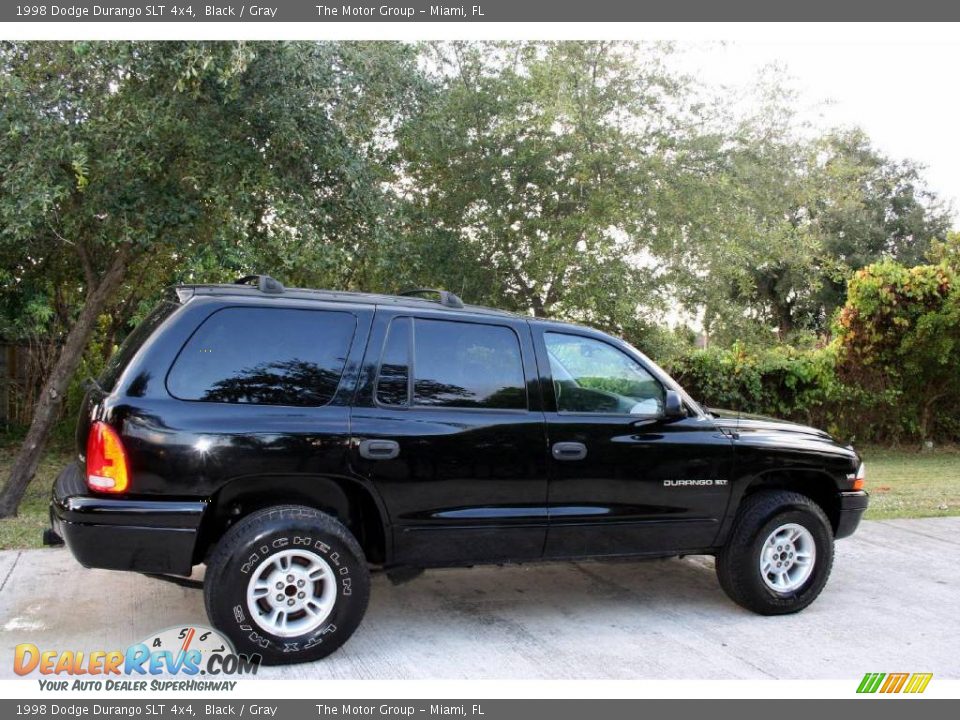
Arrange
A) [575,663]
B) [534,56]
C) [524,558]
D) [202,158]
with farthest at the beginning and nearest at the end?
[534,56]
[202,158]
[524,558]
[575,663]

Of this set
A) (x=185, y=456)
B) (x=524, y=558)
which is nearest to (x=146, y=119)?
(x=185, y=456)

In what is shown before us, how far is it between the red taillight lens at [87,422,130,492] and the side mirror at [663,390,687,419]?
2.98m

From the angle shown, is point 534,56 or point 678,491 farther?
point 534,56

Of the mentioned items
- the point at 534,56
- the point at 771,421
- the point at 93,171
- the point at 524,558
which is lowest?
the point at 524,558

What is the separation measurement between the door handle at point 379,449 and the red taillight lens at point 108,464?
44.8 inches

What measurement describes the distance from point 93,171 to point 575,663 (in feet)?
20.0

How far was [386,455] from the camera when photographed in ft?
14.9

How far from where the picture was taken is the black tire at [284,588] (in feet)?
13.9

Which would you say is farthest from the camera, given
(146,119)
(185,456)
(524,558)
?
(146,119)

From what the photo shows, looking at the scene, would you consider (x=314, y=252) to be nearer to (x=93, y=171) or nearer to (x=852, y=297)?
(x=93, y=171)

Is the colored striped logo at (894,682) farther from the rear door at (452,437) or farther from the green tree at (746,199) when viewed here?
the green tree at (746,199)

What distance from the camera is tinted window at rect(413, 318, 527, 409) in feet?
15.8

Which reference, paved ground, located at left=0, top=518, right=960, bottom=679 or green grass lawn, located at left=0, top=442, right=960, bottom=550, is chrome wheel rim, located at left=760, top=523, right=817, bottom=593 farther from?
green grass lawn, located at left=0, top=442, right=960, bottom=550

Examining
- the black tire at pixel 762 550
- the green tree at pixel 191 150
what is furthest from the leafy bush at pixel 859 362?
the black tire at pixel 762 550
